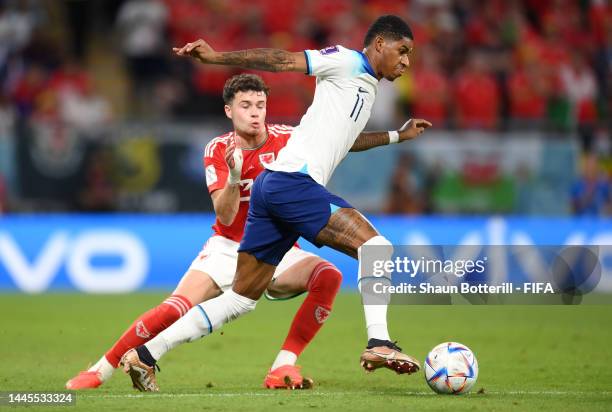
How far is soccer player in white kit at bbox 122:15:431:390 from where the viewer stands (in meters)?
6.55

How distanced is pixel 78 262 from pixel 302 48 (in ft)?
17.5

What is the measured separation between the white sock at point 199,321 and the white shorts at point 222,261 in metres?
0.54

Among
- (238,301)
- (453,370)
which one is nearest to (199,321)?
(238,301)

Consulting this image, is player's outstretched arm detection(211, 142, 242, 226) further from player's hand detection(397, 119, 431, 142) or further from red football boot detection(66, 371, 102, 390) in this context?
red football boot detection(66, 371, 102, 390)

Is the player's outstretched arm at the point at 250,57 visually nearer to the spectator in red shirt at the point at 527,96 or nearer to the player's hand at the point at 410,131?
the player's hand at the point at 410,131

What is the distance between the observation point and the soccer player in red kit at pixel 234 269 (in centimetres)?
725

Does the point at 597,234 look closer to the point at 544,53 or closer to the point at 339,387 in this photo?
the point at 544,53

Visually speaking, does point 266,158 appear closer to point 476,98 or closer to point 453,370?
point 453,370

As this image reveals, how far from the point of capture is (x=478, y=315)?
13.1 metres

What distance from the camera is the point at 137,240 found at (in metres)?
14.9

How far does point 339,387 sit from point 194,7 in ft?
39.4

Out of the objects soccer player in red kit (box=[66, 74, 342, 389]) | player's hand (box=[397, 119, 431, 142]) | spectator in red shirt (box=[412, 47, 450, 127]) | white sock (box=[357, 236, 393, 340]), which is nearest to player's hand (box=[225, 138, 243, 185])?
soccer player in red kit (box=[66, 74, 342, 389])

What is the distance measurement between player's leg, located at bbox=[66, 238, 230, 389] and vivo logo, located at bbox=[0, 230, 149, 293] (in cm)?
726

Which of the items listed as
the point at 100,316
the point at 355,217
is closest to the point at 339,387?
the point at 355,217
